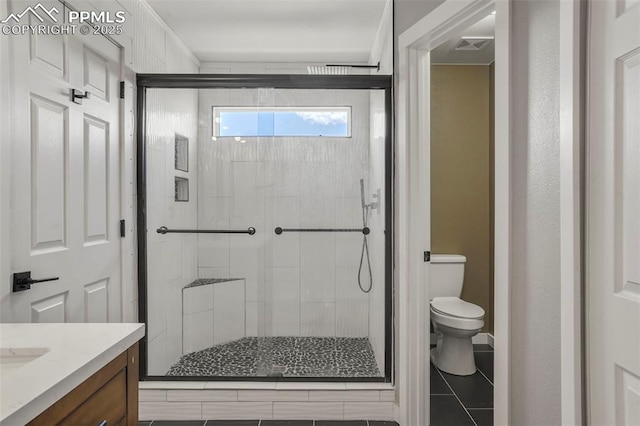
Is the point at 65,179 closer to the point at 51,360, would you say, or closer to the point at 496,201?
the point at 51,360

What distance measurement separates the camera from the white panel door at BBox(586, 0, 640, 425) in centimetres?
98

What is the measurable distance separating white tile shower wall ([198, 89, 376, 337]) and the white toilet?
70cm

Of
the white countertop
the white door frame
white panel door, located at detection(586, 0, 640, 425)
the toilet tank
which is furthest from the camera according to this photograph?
the toilet tank

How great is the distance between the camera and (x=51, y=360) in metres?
0.88

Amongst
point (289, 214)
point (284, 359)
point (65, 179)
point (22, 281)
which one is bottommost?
point (284, 359)

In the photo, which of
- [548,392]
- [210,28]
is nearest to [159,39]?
[210,28]

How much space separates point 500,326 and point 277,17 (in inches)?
92.0

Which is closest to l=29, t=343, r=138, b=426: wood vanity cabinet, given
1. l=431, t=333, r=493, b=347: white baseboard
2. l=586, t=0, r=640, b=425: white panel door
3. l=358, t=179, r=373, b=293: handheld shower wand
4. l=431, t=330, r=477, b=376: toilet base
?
l=586, t=0, r=640, b=425: white panel door

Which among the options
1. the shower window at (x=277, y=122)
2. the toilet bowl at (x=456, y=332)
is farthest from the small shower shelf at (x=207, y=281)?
the toilet bowl at (x=456, y=332)

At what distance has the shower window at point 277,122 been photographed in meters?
2.30

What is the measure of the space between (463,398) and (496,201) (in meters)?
1.63
